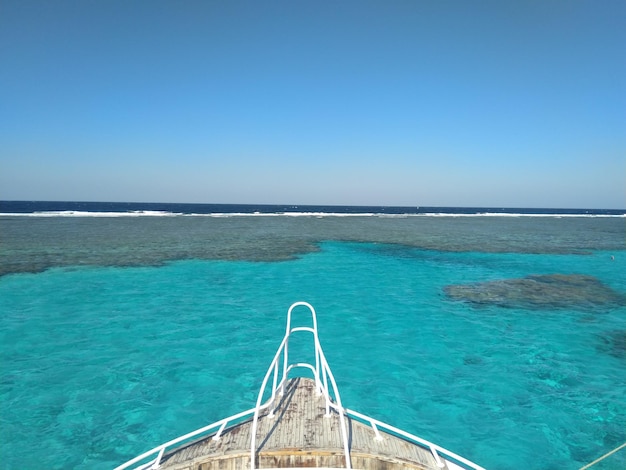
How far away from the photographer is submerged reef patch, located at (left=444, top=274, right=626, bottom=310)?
15.9m

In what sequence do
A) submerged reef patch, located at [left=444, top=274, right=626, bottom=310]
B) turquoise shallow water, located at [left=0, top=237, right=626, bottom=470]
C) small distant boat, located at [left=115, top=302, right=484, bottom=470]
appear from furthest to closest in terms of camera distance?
1. submerged reef patch, located at [left=444, top=274, right=626, bottom=310]
2. turquoise shallow water, located at [left=0, top=237, right=626, bottom=470]
3. small distant boat, located at [left=115, top=302, right=484, bottom=470]

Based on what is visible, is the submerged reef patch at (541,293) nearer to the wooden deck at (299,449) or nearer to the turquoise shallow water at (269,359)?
the turquoise shallow water at (269,359)

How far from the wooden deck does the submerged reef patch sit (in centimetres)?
1257

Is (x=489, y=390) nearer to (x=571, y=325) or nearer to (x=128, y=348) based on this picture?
(x=571, y=325)

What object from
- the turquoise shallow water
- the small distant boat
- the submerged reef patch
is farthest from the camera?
the submerged reef patch

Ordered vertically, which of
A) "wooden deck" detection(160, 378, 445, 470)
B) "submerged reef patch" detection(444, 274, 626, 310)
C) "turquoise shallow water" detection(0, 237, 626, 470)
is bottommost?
"turquoise shallow water" detection(0, 237, 626, 470)

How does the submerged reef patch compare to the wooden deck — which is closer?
the wooden deck

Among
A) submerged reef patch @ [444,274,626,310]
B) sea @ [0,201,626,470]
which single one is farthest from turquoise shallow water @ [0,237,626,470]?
submerged reef patch @ [444,274,626,310]

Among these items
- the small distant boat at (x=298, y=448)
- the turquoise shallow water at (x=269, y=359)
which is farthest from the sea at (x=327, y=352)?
the small distant boat at (x=298, y=448)

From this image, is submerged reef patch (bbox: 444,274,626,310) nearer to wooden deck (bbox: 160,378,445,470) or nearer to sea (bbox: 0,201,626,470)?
sea (bbox: 0,201,626,470)

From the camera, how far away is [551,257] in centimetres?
2861

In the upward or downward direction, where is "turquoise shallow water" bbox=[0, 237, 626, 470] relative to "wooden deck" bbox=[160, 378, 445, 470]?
downward

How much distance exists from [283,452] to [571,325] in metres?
13.2

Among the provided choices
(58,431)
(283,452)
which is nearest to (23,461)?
(58,431)
